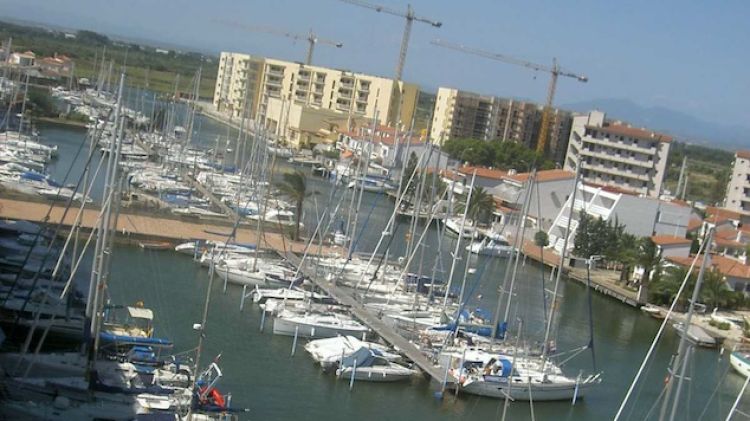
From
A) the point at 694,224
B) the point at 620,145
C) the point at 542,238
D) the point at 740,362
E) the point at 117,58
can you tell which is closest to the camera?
the point at 740,362

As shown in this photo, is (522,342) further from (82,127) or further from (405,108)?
(405,108)

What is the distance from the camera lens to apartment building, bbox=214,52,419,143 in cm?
4025

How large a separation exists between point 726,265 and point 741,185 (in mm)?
12680

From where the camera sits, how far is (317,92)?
4362cm

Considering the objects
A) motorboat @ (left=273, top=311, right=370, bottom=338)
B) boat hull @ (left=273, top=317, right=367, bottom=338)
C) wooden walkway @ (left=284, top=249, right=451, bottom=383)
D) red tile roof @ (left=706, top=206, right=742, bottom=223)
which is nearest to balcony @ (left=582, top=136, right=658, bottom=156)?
red tile roof @ (left=706, top=206, right=742, bottom=223)

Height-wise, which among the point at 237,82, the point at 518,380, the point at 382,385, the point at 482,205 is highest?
the point at 237,82

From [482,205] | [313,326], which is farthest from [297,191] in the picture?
[482,205]

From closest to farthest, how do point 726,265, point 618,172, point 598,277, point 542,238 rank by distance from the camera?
point 726,265 → point 598,277 → point 542,238 → point 618,172

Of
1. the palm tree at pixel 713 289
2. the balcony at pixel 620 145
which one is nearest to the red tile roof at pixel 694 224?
the balcony at pixel 620 145

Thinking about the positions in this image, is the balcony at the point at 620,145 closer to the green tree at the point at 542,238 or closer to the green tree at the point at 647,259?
the green tree at the point at 542,238

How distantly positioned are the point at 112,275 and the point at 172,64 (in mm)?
48170

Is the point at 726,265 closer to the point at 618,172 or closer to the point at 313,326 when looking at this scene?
the point at 313,326

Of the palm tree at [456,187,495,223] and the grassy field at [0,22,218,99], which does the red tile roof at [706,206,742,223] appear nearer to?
the palm tree at [456,187,495,223]

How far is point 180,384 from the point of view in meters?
9.16
